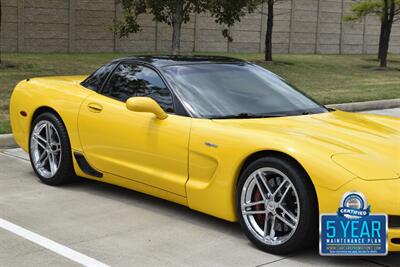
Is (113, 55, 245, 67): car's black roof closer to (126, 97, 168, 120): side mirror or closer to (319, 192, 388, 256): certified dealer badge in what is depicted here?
(126, 97, 168, 120): side mirror

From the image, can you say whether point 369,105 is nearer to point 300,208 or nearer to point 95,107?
point 95,107

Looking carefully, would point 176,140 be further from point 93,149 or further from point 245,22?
point 245,22

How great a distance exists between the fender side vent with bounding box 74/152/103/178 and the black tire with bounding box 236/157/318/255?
1989mm

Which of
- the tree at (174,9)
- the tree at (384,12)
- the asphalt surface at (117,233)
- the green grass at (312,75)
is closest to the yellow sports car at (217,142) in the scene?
the asphalt surface at (117,233)

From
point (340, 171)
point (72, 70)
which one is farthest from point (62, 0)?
point (340, 171)

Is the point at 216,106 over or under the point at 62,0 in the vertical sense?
under

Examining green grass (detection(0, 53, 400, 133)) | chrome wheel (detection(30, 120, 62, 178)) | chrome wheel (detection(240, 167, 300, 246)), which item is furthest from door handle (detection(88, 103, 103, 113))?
green grass (detection(0, 53, 400, 133))

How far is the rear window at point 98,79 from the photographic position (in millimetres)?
5969

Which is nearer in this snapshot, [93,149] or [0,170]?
[93,149]

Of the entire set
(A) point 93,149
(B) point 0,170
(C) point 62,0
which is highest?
(C) point 62,0

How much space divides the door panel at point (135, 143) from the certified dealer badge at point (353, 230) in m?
1.32

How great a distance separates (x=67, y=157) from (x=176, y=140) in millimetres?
1565

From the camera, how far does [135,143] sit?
520 centimetres

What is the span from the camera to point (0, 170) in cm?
Result: 677
